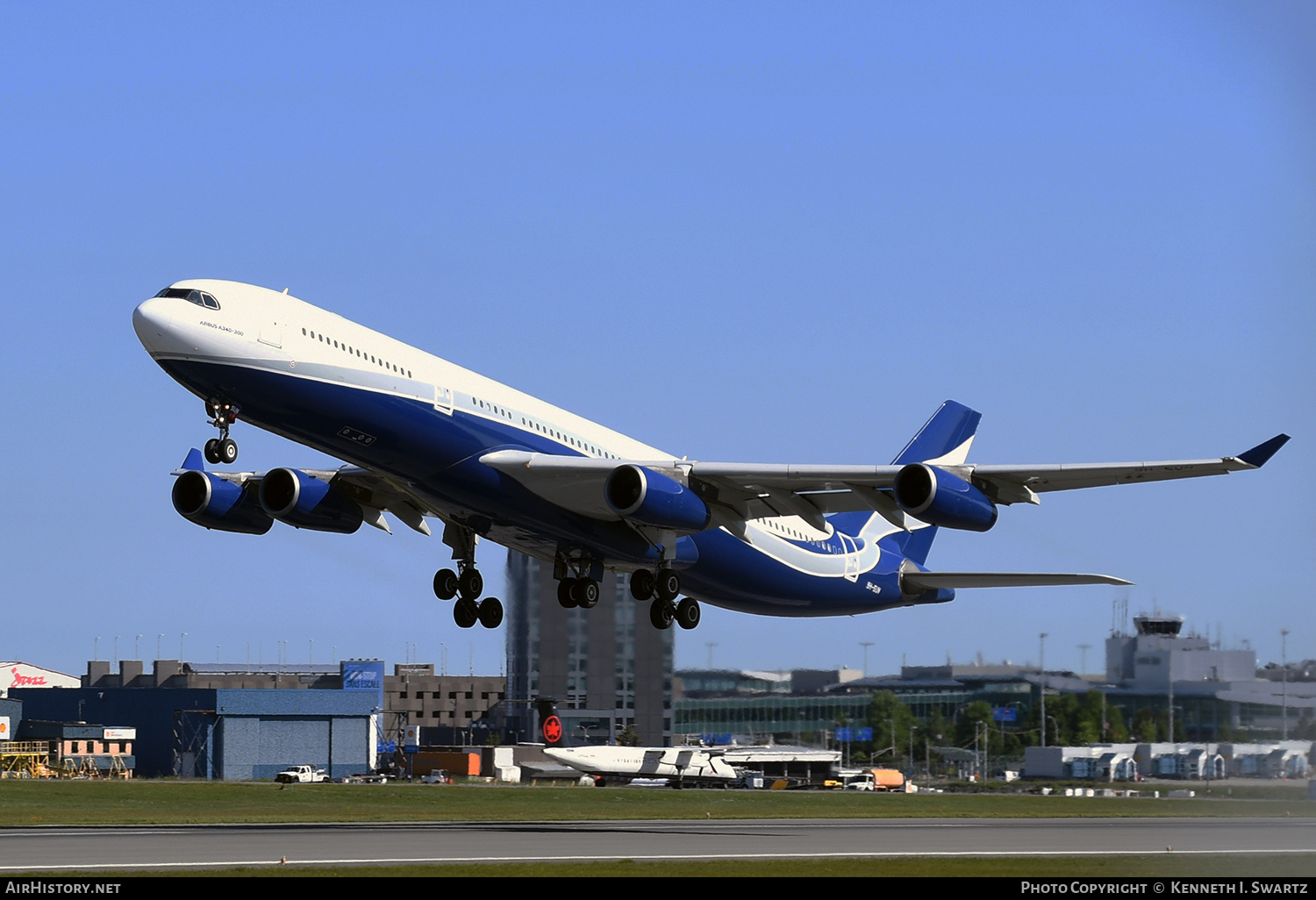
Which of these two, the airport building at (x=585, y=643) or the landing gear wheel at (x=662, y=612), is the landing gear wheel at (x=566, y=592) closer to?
the landing gear wheel at (x=662, y=612)

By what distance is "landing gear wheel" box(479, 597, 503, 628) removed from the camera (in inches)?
1796

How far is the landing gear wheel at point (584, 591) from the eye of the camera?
138 feet

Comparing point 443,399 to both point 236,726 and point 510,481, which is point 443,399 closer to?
point 510,481

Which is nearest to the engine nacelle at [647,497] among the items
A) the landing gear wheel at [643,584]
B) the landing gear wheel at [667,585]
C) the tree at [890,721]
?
the landing gear wheel at [667,585]

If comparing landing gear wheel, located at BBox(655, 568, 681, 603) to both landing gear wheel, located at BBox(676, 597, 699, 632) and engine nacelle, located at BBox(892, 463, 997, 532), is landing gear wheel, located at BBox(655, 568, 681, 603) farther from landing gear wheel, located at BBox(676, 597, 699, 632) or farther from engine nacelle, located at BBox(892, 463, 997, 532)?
engine nacelle, located at BBox(892, 463, 997, 532)

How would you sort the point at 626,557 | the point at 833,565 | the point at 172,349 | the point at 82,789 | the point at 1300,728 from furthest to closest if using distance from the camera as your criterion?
1. the point at 82,789
2. the point at 833,565
3. the point at 626,557
4. the point at 172,349
5. the point at 1300,728

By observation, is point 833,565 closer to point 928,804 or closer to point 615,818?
point 615,818

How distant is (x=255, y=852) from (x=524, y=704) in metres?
41.7

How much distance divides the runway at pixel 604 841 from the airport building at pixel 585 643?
854 centimetres

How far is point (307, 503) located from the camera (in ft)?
136

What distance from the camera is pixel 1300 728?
1869 centimetres

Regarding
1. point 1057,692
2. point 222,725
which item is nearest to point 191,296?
point 1057,692
